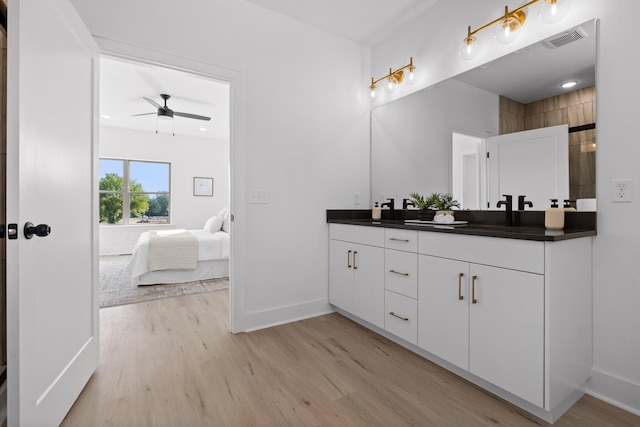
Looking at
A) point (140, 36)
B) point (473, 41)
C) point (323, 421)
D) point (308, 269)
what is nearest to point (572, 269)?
point (323, 421)

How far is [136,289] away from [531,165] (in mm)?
4085

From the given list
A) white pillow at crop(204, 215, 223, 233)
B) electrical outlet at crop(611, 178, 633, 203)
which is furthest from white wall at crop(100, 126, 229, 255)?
electrical outlet at crop(611, 178, 633, 203)

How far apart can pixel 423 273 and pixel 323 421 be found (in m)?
0.99

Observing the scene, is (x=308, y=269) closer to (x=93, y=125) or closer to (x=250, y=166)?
(x=250, y=166)

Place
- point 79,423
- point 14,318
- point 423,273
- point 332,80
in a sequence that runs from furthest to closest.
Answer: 1. point 332,80
2. point 423,273
3. point 79,423
4. point 14,318

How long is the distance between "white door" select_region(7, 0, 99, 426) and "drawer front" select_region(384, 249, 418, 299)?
1828 millimetres

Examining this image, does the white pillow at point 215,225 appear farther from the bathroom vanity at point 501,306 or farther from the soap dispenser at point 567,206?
the soap dispenser at point 567,206

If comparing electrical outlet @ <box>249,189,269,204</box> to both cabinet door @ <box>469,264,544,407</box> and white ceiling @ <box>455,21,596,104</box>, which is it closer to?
cabinet door @ <box>469,264,544,407</box>

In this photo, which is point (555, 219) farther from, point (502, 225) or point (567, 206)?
point (502, 225)

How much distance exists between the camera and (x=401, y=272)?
2.10 m

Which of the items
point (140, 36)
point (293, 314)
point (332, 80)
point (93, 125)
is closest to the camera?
point (93, 125)

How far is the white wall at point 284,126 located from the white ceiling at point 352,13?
0.09 meters

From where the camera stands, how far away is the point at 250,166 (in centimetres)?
248

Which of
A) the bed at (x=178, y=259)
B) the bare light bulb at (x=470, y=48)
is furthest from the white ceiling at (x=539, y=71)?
the bed at (x=178, y=259)
